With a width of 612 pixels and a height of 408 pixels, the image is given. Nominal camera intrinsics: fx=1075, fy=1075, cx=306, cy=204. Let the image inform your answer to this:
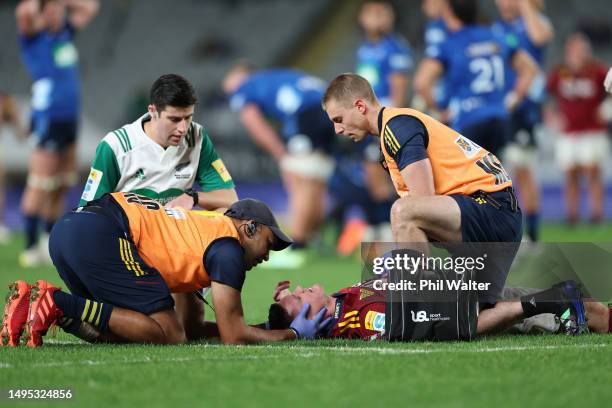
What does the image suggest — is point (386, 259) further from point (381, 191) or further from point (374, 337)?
point (381, 191)

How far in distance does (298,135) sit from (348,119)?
5442mm

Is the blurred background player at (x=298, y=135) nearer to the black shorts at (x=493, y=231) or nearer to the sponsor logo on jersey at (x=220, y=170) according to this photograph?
the sponsor logo on jersey at (x=220, y=170)

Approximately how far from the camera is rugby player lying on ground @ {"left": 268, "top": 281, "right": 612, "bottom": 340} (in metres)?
5.80

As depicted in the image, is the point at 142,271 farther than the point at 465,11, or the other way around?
the point at 465,11

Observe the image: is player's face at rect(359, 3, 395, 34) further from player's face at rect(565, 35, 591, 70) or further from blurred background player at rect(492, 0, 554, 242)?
player's face at rect(565, 35, 591, 70)

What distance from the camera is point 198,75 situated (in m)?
20.6

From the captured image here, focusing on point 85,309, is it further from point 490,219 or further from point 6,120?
point 6,120

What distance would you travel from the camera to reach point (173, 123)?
21.2 feet

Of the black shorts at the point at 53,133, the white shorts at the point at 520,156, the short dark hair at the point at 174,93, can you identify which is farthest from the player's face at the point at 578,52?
the short dark hair at the point at 174,93

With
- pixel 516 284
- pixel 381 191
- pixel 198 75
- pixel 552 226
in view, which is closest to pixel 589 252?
pixel 516 284

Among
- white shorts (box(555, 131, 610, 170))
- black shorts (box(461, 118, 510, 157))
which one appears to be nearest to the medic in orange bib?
black shorts (box(461, 118, 510, 157))

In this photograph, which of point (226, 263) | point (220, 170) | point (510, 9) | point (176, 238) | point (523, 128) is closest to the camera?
point (226, 263)

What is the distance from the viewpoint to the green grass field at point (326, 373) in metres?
4.09

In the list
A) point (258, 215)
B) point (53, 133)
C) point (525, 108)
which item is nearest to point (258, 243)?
Answer: point (258, 215)
